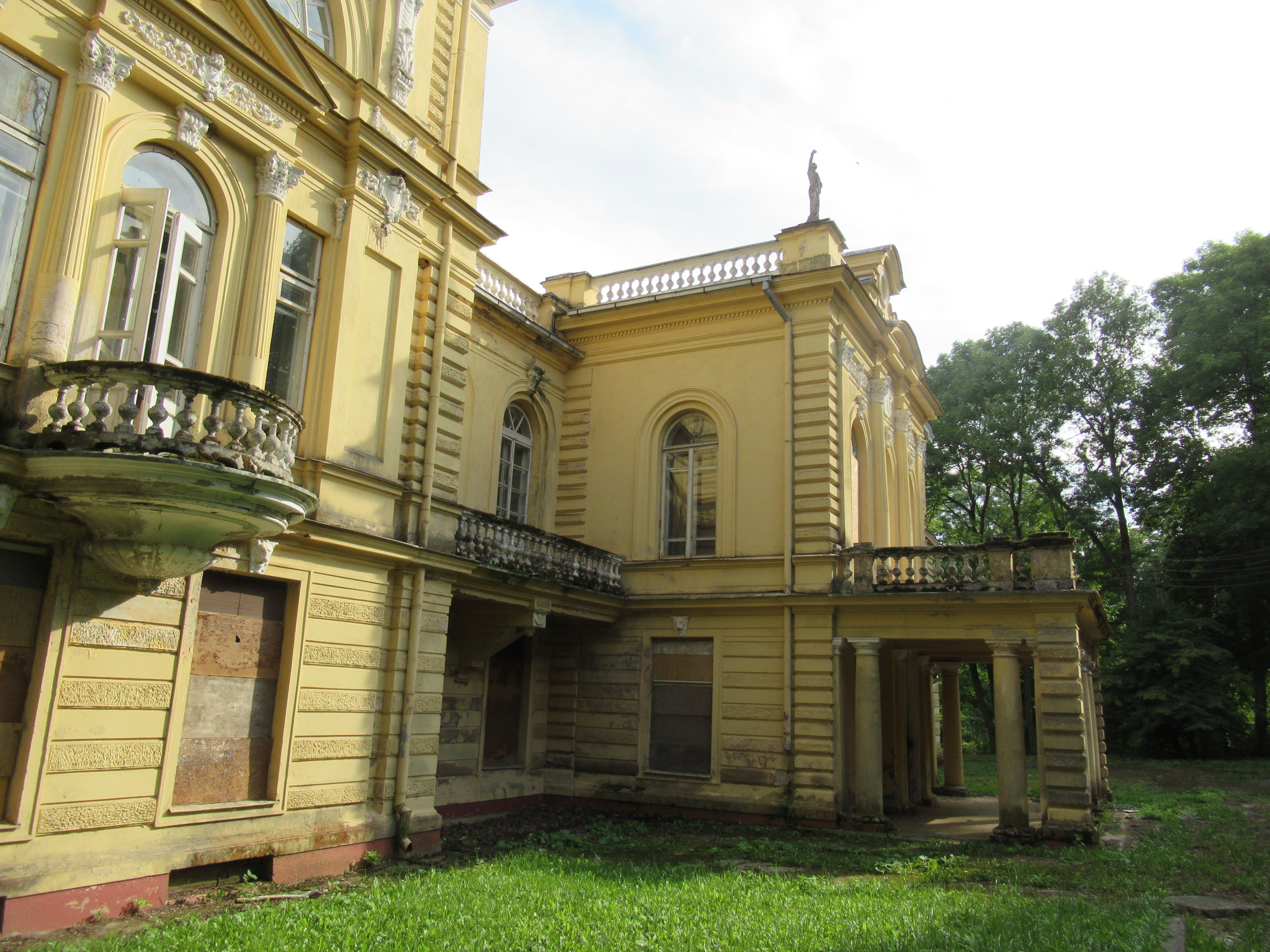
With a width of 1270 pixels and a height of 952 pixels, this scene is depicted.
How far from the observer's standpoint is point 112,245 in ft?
27.2

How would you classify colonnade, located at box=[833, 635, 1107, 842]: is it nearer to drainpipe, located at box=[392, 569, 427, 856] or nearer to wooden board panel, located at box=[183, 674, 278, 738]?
drainpipe, located at box=[392, 569, 427, 856]

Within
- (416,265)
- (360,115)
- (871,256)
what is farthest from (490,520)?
(871,256)

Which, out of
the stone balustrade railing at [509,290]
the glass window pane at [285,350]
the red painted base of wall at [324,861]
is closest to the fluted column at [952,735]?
the stone balustrade railing at [509,290]

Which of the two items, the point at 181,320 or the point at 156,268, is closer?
the point at 156,268

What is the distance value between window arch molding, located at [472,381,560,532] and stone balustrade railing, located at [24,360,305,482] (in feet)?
29.5

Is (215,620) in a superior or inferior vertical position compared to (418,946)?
superior

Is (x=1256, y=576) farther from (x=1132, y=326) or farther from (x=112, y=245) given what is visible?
(x=112, y=245)

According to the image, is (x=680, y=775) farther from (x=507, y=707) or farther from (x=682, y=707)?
(x=507, y=707)

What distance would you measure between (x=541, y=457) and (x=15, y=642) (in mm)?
11154

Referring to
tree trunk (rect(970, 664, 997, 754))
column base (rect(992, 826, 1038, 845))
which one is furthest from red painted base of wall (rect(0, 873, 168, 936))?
tree trunk (rect(970, 664, 997, 754))

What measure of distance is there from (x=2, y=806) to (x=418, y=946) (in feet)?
11.4

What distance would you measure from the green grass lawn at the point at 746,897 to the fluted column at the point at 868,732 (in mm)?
866

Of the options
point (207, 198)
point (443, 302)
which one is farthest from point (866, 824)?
point (207, 198)

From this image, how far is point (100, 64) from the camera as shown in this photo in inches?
323
